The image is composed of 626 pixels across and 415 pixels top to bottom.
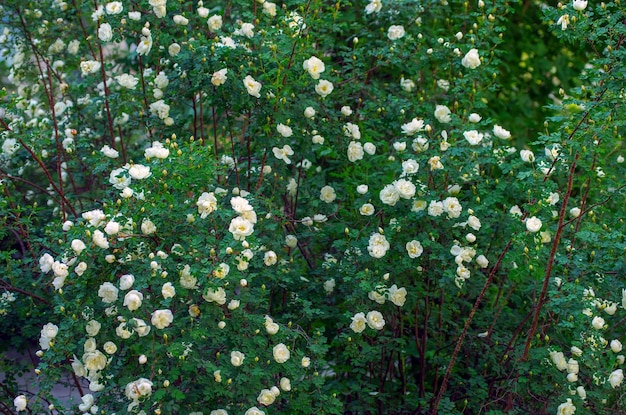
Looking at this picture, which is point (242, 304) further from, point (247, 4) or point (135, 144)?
point (135, 144)

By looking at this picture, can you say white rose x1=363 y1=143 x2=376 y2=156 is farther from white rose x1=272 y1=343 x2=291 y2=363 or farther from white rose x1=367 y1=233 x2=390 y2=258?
white rose x1=272 y1=343 x2=291 y2=363

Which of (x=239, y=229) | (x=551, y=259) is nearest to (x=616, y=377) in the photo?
(x=551, y=259)

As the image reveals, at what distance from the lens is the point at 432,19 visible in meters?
3.94

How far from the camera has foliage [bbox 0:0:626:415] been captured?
259cm

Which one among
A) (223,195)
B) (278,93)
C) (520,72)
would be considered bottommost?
(520,72)

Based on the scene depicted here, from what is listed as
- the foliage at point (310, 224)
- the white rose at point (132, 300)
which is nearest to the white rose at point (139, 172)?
the foliage at point (310, 224)

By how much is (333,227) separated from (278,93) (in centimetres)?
→ 56

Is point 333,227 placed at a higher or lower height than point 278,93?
lower

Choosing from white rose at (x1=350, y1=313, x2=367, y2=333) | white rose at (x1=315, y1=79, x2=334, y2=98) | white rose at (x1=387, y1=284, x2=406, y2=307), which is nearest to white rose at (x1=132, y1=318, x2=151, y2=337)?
white rose at (x1=350, y1=313, x2=367, y2=333)

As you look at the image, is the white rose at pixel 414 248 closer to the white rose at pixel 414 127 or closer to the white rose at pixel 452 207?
the white rose at pixel 452 207

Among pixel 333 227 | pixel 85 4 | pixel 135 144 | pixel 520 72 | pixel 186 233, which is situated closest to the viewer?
pixel 186 233

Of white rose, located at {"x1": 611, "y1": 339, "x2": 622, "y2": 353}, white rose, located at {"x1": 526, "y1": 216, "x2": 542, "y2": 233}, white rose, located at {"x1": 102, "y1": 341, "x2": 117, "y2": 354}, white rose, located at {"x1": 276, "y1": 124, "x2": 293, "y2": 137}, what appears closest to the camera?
white rose, located at {"x1": 102, "y1": 341, "x2": 117, "y2": 354}

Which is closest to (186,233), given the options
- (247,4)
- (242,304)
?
(242,304)

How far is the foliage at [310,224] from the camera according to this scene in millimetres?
2590
